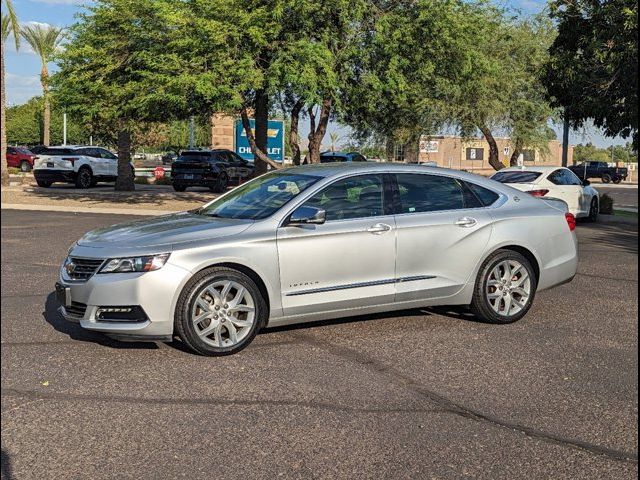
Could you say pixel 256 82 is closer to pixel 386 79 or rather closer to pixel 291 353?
pixel 386 79

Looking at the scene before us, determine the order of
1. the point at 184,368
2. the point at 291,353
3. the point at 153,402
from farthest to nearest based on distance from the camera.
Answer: the point at 291,353 → the point at 184,368 → the point at 153,402

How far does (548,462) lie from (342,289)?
2619mm

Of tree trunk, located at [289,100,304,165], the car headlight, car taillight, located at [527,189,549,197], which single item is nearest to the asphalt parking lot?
the car headlight

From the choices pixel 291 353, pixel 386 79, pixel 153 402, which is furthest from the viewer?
pixel 386 79

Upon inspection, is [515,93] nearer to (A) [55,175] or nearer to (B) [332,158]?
(B) [332,158]

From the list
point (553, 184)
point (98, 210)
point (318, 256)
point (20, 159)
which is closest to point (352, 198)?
point (318, 256)

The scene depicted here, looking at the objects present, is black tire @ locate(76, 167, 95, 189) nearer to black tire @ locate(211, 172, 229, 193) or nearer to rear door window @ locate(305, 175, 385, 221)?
black tire @ locate(211, 172, 229, 193)

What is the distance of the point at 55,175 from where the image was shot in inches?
1087

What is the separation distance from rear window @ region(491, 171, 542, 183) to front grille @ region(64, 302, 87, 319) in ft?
41.1

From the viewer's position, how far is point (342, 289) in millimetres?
6098

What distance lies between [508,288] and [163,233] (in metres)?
3.26

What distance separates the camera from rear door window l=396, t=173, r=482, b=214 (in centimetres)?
662

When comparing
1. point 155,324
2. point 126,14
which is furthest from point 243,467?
point 126,14

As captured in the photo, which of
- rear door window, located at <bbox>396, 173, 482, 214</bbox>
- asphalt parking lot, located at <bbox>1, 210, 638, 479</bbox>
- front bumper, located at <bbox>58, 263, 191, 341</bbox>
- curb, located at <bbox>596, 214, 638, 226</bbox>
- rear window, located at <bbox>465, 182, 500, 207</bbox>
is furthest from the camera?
curb, located at <bbox>596, 214, 638, 226</bbox>
